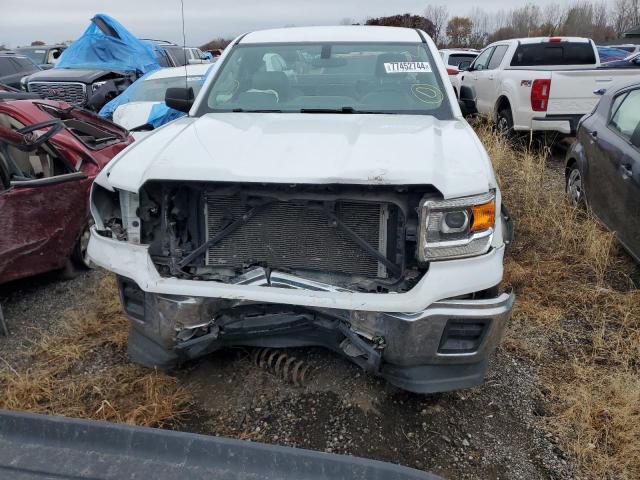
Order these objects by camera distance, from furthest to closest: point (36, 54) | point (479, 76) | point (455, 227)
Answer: point (36, 54), point (479, 76), point (455, 227)

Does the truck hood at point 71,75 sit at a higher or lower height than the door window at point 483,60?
lower

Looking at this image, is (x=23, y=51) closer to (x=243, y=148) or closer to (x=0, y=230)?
(x=0, y=230)

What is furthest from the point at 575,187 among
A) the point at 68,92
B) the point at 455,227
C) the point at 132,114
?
the point at 68,92

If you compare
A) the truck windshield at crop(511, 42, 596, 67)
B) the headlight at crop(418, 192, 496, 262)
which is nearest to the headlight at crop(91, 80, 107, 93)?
the truck windshield at crop(511, 42, 596, 67)

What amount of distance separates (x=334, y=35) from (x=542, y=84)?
14.9 ft

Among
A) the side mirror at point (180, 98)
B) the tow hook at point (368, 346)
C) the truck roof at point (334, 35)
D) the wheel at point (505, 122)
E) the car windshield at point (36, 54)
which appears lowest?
the car windshield at point (36, 54)

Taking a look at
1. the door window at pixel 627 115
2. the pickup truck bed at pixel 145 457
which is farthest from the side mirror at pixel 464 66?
the pickup truck bed at pixel 145 457

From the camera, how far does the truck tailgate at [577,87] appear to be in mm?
7398

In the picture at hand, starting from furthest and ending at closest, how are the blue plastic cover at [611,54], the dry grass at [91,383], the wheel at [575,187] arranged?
the blue plastic cover at [611,54] → the wheel at [575,187] → the dry grass at [91,383]

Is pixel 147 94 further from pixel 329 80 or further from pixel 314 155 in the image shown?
pixel 314 155

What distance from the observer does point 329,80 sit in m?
3.94

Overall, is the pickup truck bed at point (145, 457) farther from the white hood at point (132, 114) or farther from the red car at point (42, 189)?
the white hood at point (132, 114)

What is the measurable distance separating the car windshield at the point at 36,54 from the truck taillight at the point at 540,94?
16387 mm

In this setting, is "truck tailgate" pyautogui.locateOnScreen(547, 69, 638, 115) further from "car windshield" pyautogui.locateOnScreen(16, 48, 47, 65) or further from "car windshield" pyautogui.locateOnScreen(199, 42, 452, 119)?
"car windshield" pyautogui.locateOnScreen(16, 48, 47, 65)
